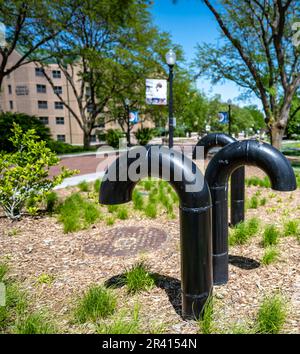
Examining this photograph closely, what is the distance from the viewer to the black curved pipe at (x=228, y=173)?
296 centimetres

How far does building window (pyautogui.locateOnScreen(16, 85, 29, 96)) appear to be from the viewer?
48.3m

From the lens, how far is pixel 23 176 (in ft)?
18.2

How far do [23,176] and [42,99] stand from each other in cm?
4845

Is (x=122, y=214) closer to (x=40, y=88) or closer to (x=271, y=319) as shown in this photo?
(x=271, y=319)

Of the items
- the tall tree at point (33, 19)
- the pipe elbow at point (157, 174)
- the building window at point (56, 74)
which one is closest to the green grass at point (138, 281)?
the pipe elbow at point (157, 174)

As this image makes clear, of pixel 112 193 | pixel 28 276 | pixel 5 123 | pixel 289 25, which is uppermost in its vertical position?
pixel 289 25

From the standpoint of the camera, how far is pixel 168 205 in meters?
6.53

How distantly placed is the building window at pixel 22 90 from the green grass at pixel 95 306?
51627 mm

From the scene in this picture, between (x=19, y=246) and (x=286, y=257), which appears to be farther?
(x=19, y=246)

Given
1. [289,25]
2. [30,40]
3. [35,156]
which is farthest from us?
[30,40]

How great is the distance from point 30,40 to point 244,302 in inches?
868

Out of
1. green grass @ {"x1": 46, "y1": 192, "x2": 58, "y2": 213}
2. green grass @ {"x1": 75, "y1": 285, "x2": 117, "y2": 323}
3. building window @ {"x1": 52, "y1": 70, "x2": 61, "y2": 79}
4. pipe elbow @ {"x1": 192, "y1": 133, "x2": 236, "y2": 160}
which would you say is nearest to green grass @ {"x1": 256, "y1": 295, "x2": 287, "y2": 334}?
green grass @ {"x1": 75, "y1": 285, "x2": 117, "y2": 323}

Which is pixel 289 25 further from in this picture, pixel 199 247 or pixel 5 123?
pixel 5 123

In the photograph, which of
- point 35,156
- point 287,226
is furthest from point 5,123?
point 287,226
